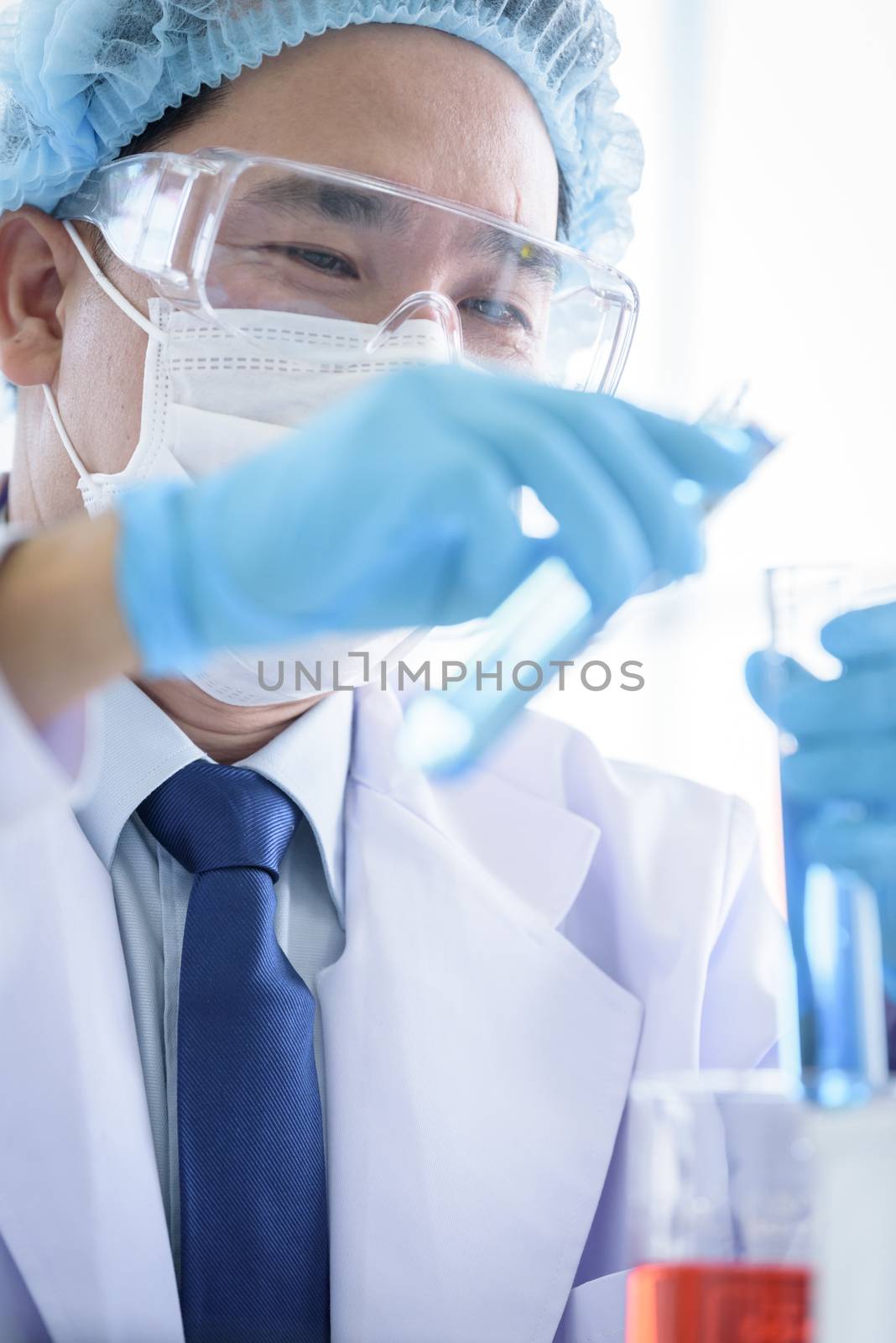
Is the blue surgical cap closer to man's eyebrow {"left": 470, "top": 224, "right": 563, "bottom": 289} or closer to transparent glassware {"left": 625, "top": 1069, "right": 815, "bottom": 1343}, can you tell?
man's eyebrow {"left": 470, "top": 224, "right": 563, "bottom": 289}

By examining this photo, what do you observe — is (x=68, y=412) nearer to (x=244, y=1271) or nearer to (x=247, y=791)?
(x=247, y=791)

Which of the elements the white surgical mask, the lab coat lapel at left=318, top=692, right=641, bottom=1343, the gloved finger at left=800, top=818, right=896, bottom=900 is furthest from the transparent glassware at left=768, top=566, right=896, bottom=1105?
the lab coat lapel at left=318, top=692, right=641, bottom=1343

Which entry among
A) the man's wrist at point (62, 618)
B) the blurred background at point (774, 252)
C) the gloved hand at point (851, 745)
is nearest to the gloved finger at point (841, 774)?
the gloved hand at point (851, 745)

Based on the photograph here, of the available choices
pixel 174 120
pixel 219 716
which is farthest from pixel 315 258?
pixel 219 716

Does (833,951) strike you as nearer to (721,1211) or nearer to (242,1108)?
(721,1211)

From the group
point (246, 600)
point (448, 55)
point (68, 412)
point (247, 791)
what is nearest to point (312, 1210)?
point (247, 791)

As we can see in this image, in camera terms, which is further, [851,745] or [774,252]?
[774,252]

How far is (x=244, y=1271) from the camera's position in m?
1.13

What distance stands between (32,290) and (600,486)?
975mm

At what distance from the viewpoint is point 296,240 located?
1.33 meters

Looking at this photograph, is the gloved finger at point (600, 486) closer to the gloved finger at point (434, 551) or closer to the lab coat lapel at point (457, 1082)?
the gloved finger at point (434, 551)

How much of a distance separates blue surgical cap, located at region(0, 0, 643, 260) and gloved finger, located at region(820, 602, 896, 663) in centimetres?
98

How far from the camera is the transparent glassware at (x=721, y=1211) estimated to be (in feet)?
2.19

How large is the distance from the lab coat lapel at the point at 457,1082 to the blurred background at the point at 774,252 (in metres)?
1.03
